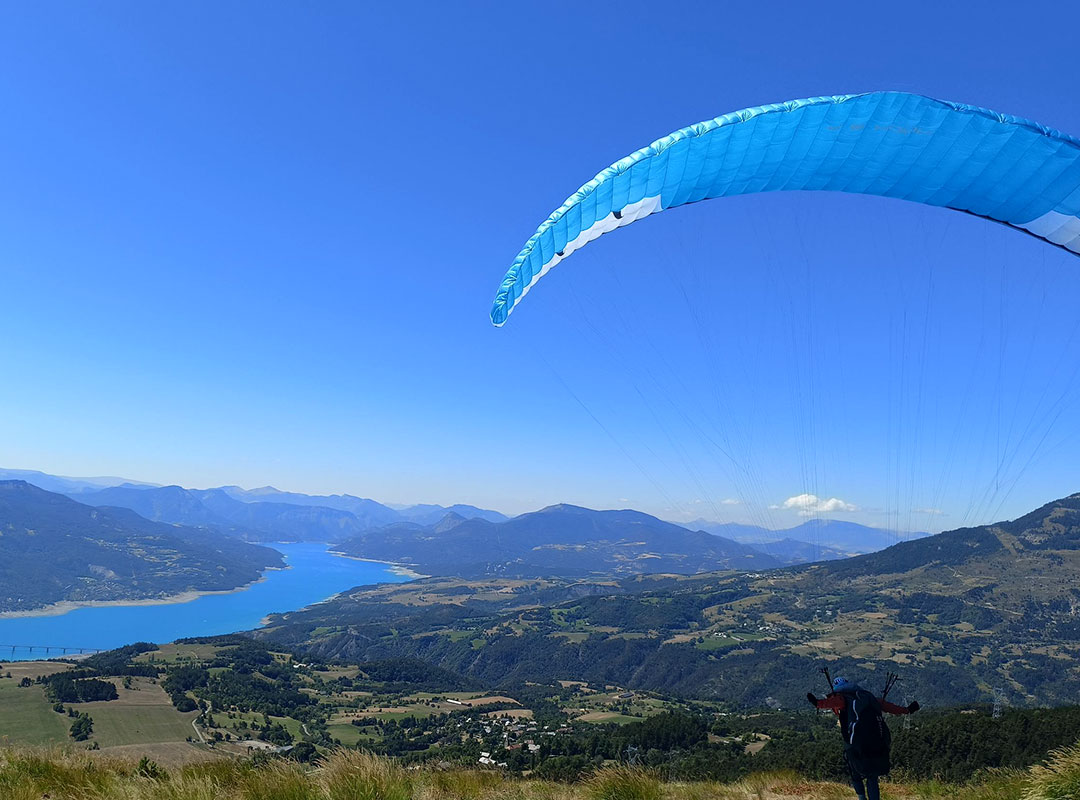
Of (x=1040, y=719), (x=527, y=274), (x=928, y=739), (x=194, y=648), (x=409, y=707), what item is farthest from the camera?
(x=194, y=648)

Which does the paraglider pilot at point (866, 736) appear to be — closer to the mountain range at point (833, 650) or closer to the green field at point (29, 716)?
the green field at point (29, 716)

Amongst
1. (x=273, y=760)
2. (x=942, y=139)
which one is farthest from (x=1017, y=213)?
(x=273, y=760)

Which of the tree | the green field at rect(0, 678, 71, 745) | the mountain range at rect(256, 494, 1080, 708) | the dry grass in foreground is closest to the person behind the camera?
the dry grass in foreground

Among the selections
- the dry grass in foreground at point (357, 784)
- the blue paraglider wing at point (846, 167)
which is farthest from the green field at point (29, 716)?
the blue paraglider wing at point (846, 167)

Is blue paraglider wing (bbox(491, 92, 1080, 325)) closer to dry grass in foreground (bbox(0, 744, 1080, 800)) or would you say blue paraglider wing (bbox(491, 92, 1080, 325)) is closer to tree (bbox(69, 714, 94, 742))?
dry grass in foreground (bbox(0, 744, 1080, 800))

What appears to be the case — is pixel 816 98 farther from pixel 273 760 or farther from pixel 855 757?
pixel 273 760

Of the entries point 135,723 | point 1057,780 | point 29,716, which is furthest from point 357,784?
point 29,716

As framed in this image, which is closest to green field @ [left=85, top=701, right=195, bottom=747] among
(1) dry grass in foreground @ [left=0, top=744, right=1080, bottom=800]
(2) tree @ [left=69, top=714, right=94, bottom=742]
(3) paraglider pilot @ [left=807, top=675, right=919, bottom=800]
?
(2) tree @ [left=69, top=714, right=94, bottom=742]
